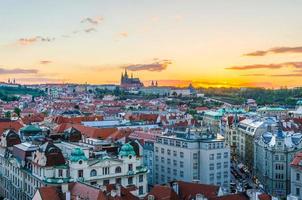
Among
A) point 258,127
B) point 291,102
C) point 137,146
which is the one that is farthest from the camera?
point 291,102

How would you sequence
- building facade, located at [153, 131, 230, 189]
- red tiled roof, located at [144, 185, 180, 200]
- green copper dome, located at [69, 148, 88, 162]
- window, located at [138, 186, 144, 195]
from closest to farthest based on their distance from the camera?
red tiled roof, located at [144, 185, 180, 200], green copper dome, located at [69, 148, 88, 162], window, located at [138, 186, 144, 195], building facade, located at [153, 131, 230, 189]

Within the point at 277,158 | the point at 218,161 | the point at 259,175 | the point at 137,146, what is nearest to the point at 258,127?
the point at 259,175

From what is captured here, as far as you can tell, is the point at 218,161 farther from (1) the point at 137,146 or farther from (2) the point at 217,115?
(2) the point at 217,115

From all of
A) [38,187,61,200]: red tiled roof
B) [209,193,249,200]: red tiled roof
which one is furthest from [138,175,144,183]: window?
[209,193,249,200]: red tiled roof

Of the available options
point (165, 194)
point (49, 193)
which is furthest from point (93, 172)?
point (165, 194)

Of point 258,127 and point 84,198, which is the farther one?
point 258,127

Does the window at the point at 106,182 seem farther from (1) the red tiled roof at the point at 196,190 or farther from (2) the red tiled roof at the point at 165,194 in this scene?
(1) the red tiled roof at the point at 196,190

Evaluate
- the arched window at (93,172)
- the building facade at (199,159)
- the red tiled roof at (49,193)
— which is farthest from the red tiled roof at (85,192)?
the building facade at (199,159)

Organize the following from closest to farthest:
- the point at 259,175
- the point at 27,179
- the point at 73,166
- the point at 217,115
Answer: the point at 73,166 → the point at 27,179 → the point at 259,175 → the point at 217,115

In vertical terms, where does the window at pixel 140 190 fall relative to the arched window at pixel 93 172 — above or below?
Answer: below

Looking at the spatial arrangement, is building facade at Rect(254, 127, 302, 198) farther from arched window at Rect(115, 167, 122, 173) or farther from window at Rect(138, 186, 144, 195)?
arched window at Rect(115, 167, 122, 173)

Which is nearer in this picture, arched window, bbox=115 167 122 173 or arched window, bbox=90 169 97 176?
arched window, bbox=90 169 97 176
